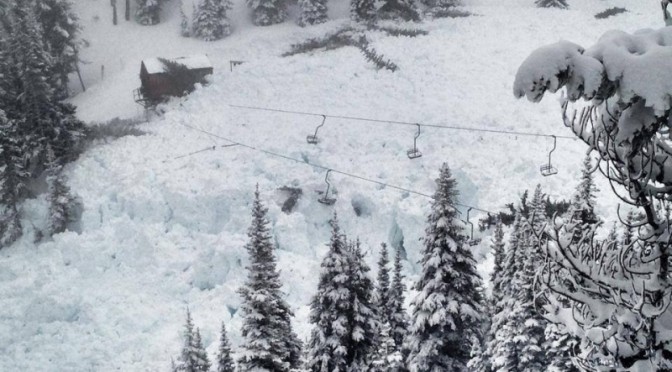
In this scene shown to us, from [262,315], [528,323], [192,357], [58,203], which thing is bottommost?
[192,357]

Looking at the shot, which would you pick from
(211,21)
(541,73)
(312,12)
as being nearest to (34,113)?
(211,21)

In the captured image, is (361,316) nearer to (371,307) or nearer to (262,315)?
(371,307)

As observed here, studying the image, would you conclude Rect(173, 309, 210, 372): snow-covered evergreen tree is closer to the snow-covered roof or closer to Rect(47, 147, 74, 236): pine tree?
Rect(47, 147, 74, 236): pine tree

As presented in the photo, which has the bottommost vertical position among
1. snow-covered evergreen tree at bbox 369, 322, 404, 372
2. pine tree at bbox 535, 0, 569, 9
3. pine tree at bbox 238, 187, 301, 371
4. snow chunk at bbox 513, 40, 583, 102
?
snow-covered evergreen tree at bbox 369, 322, 404, 372

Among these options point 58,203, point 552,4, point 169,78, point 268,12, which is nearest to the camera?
point 58,203

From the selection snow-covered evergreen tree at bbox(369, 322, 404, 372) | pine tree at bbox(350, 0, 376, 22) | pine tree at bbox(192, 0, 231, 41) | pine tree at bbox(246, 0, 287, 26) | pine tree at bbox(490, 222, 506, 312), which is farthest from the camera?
pine tree at bbox(246, 0, 287, 26)

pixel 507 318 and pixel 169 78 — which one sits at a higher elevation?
pixel 169 78

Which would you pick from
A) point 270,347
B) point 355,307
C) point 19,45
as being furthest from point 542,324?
point 19,45

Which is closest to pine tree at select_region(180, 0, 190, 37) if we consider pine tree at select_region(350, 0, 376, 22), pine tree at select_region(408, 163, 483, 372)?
pine tree at select_region(350, 0, 376, 22)
